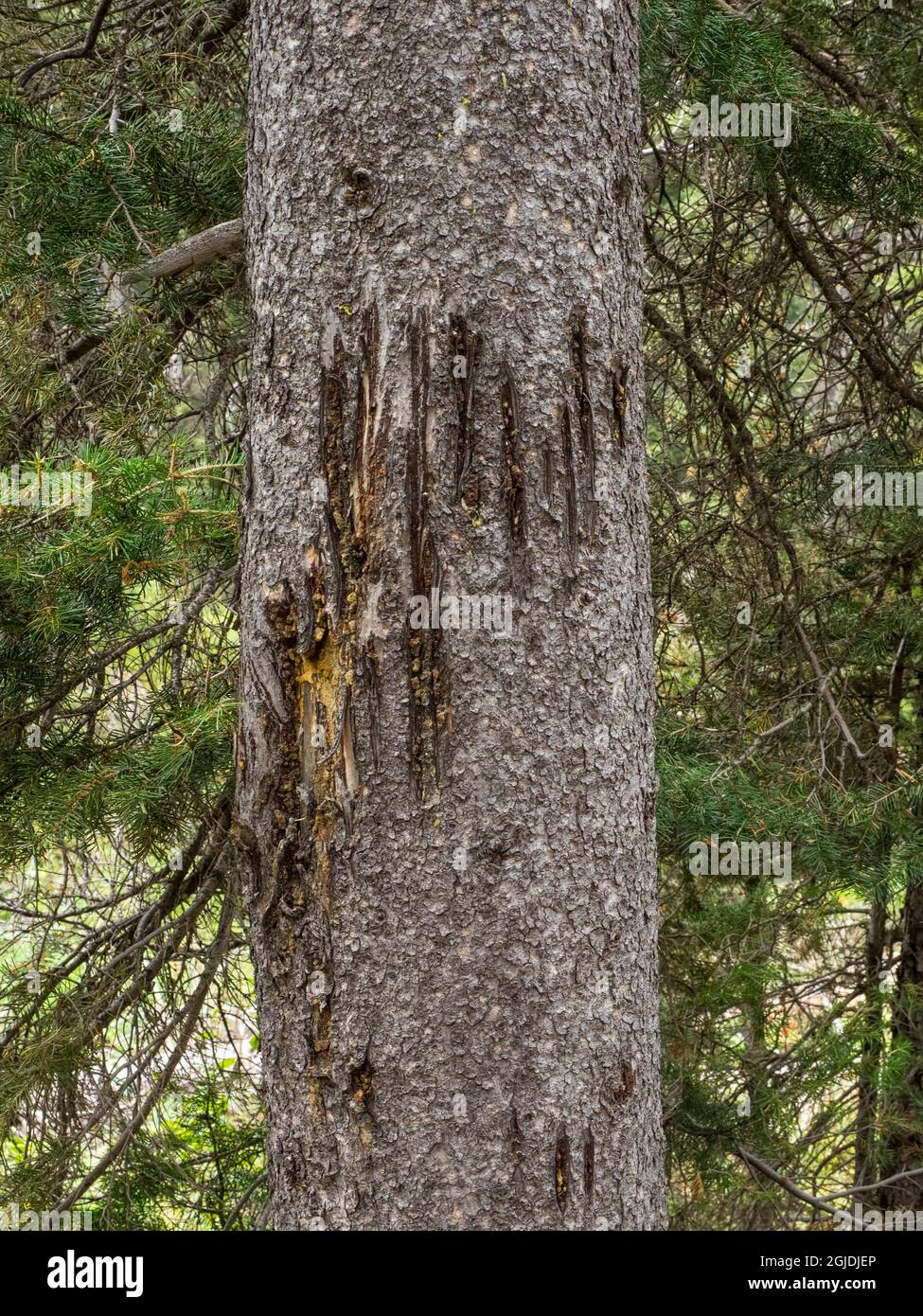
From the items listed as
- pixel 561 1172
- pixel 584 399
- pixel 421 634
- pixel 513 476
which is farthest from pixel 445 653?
pixel 561 1172

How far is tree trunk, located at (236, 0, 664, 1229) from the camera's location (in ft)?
4.51

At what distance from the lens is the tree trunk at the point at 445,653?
137 centimetres

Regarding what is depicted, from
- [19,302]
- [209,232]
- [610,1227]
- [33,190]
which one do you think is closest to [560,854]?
[610,1227]

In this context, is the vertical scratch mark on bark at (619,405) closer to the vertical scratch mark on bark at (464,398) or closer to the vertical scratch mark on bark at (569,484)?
the vertical scratch mark on bark at (569,484)

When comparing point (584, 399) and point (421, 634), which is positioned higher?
point (584, 399)

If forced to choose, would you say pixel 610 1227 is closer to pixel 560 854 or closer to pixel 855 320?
pixel 560 854

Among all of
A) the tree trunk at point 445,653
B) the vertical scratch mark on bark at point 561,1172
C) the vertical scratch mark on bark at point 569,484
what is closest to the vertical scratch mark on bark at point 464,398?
the tree trunk at point 445,653

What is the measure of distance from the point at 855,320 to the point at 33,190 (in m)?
2.42

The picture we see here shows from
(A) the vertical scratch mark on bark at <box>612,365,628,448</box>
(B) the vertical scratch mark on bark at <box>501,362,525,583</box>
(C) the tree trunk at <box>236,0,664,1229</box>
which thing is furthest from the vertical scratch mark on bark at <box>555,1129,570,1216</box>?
(A) the vertical scratch mark on bark at <box>612,365,628,448</box>

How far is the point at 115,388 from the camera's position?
2498 mm

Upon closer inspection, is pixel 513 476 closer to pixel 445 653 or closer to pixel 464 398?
pixel 464 398

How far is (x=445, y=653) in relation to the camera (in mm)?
1389

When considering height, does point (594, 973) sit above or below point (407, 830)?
below
